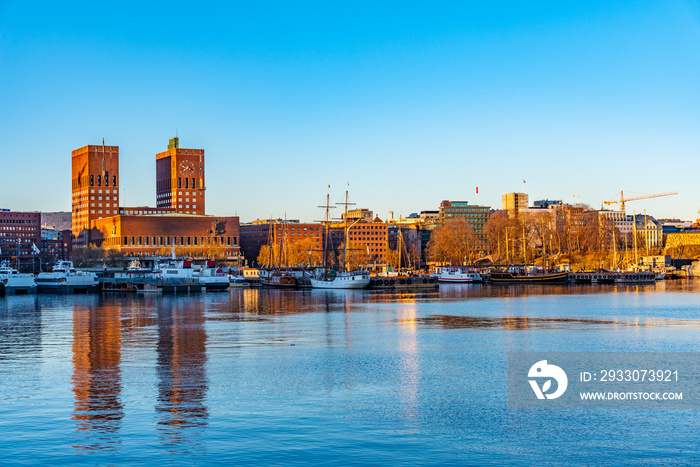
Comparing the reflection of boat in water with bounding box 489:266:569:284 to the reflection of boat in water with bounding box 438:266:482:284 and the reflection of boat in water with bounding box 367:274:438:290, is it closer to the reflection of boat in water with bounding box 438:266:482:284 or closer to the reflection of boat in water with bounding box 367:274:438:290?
the reflection of boat in water with bounding box 438:266:482:284

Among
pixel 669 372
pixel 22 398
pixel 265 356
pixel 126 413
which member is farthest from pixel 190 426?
pixel 669 372

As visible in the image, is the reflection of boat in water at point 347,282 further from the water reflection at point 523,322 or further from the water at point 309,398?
the water at point 309,398

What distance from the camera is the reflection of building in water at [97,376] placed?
26188 millimetres

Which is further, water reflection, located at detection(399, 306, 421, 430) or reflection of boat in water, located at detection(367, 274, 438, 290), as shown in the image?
reflection of boat in water, located at detection(367, 274, 438, 290)

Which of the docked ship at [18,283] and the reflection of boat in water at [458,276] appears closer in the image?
the docked ship at [18,283]

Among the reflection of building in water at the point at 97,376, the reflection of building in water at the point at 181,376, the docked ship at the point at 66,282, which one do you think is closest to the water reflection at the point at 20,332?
the reflection of building in water at the point at 97,376

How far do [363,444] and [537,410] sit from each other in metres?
7.40

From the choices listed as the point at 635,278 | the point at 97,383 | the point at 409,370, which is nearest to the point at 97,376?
the point at 97,383

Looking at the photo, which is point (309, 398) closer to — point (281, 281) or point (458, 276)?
point (281, 281)

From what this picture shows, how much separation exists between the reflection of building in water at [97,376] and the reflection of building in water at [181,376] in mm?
1691

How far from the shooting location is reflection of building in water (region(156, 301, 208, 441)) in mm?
26078

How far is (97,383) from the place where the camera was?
32.5m

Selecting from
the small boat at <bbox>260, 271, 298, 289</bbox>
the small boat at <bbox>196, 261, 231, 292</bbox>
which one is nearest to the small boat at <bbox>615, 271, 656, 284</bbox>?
the small boat at <bbox>260, 271, 298, 289</bbox>

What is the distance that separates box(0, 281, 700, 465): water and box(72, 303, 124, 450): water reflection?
0.34ft
